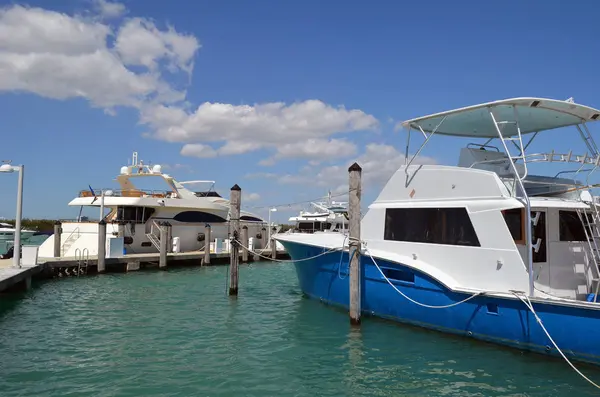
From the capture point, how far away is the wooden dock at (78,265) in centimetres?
1433

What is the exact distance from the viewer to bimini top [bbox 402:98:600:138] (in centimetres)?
891

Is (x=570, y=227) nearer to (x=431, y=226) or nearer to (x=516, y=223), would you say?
(x=516, y=223)

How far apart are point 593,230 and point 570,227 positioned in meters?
0.52

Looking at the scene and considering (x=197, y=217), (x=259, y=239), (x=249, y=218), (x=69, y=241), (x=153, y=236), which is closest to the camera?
(x=69, y=241)

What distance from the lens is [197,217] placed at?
1108 inches

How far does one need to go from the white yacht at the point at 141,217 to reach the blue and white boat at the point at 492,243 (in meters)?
16.9

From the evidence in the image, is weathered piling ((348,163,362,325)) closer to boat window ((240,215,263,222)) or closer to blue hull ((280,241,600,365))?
blue hull ((280,241,600,365))

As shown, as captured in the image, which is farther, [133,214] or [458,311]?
[133,214]

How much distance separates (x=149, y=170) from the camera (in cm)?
2844

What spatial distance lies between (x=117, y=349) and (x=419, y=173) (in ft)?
22.4

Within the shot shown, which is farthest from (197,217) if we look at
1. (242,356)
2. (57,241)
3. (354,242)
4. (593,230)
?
(593,230)

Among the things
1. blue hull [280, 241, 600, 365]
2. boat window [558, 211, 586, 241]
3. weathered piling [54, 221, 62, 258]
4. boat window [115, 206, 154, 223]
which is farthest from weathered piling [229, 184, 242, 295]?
boat window [115, 206, 154, 223]

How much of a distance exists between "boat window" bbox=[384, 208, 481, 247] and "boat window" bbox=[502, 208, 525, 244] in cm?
64

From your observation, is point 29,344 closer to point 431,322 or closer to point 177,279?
point 431,322
